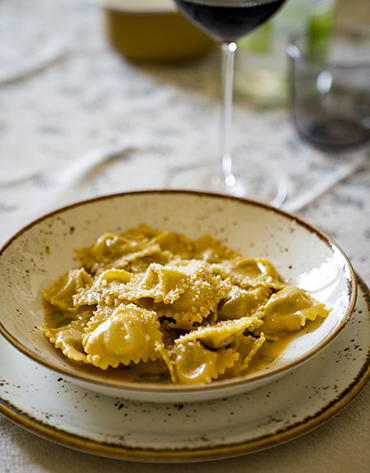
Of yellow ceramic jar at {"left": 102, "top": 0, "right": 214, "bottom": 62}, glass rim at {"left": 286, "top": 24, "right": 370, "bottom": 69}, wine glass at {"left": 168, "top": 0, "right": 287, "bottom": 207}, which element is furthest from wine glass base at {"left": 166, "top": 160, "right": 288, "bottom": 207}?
yellow ceramic jar at {"left": 102, "top": 0, "right": 214, "bottom": 62}

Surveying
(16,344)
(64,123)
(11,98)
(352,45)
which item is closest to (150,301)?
(16,344)

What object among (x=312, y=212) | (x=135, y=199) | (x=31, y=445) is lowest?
(x=312, y=212)

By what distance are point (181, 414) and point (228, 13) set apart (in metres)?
1.08

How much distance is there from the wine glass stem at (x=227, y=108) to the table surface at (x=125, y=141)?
0.58 ft

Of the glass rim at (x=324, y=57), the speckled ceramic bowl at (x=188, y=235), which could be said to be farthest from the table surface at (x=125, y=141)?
the glass rim at (x=324, y=57)

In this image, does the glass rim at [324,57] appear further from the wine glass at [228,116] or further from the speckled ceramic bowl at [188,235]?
the speckled ceramic bowl at [188,235]

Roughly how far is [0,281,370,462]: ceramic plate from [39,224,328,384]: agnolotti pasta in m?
0.06

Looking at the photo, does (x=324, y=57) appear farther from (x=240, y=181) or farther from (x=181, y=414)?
(x=181, y=414)

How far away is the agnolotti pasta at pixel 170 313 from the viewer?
0.97 metres

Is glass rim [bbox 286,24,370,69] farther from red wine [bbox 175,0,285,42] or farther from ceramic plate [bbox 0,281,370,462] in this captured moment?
ceramic plate [bbox 0,281,370,462]

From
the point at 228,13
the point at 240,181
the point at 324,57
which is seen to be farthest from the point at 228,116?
the point at 324,57

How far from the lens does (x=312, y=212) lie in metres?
1.77

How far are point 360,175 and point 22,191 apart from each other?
3.96 feet

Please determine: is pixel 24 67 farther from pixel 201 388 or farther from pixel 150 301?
pixel 201 388
